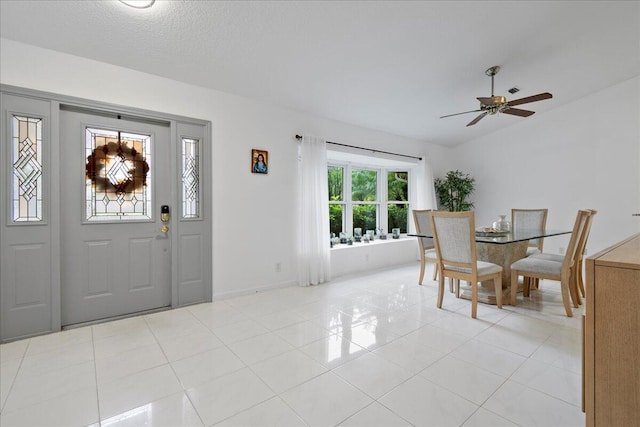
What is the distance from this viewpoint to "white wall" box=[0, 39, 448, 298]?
2.52 metres

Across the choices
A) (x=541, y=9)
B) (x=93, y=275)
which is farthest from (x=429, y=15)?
(x=93, y=275)

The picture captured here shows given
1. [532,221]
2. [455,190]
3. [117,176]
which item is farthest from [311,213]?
[455,190]

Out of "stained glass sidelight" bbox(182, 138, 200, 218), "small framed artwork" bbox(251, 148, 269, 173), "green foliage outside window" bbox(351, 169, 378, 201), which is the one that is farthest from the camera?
"green foliage outside window" bbox(351, 169, 378, 201)

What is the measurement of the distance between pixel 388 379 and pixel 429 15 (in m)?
2.85

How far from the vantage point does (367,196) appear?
5672mm

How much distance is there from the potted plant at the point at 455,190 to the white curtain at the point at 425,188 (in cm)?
40

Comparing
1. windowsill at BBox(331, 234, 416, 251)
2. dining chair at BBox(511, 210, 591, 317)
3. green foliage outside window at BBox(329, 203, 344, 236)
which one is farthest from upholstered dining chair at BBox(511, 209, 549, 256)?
green foliage outside window at BBox(329, 203, 344, 236)

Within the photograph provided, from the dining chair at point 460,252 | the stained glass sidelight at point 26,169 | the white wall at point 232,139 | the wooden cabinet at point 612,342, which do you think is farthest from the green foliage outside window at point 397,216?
the stained glass sidelight at point 26,169

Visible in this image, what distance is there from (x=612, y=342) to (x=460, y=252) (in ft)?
6.66

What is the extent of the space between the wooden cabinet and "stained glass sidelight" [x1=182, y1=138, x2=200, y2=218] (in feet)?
10.6

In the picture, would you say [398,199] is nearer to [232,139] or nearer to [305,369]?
[232,139]

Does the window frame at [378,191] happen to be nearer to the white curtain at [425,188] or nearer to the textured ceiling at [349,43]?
the white curtain at [425,188]

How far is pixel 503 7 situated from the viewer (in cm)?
253

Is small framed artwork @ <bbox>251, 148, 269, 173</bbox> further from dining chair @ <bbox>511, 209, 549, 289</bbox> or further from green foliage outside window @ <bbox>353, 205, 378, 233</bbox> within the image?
dining chair @ <bbox>511, 209, 549, 289</bbox>
